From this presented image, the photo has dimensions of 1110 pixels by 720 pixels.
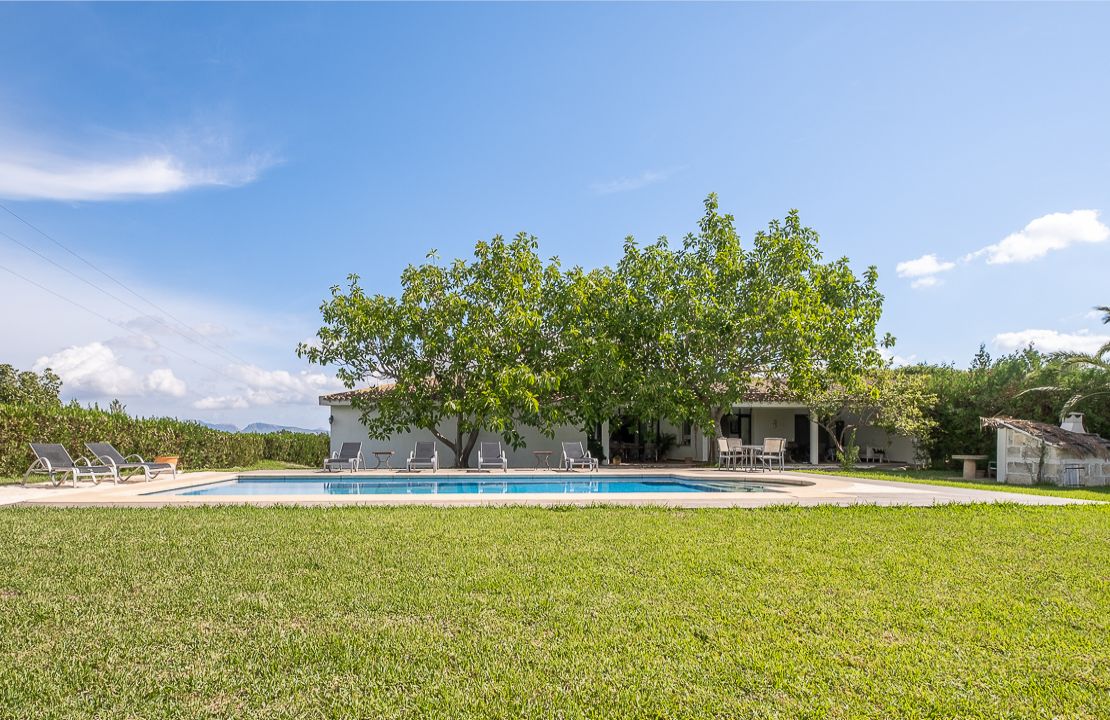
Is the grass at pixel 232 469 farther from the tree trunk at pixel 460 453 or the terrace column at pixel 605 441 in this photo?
the terrace column at pixel 605 441

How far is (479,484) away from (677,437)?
13989mm

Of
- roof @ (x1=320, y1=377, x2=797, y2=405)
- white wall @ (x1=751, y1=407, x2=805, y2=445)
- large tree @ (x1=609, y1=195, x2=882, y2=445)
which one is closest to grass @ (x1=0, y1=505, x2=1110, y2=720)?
large tree @ (x1=609, y1=195, x2=882, y2=445)

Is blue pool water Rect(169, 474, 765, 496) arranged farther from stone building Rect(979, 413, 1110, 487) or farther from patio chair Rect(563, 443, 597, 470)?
stone building Rect(979, 413, 1110, 487)

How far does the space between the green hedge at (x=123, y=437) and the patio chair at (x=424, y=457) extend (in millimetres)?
7332

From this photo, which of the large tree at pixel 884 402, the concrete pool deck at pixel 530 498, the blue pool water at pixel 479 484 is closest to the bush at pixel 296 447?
the blue pool water at pixel 479 484

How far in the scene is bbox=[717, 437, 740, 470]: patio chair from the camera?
69.8ft

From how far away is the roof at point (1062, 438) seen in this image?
17.0 metres

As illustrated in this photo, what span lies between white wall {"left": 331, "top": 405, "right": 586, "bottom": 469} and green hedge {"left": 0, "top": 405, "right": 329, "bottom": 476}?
3.75 meters

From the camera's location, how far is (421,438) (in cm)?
2448

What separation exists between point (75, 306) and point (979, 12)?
2667cm

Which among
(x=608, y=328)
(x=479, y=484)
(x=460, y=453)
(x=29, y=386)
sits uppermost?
(x=608, y=328)

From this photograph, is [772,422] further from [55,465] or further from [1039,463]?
[55,465]

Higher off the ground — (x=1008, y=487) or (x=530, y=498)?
(x=530, y=498)

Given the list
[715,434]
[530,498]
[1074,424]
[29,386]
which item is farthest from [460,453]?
[29,386]
